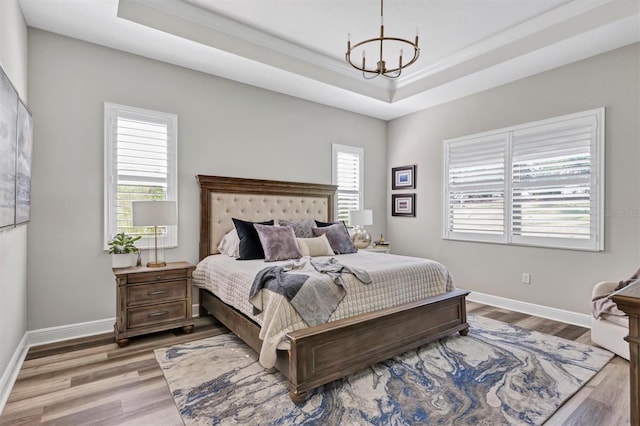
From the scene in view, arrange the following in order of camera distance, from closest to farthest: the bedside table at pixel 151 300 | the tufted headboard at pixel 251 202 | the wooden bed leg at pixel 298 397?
the wooden bed leg at pixel 298 397
the bedside table at pixel 151 300
the tufted headboard at pixel 251 202

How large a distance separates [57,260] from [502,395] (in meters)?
3.88

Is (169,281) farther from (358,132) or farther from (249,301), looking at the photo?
(358,132)

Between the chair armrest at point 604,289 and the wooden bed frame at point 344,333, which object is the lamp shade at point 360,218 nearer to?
the wooden bed frame at point 344,333

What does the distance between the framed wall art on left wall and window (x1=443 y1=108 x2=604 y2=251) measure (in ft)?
15.7

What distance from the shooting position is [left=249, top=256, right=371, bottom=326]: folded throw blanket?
233 centimetres

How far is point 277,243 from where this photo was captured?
11.5 ft

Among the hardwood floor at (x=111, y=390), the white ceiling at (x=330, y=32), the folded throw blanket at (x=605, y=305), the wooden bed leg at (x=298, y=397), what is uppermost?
the white ceiling at (x=330, y=32)

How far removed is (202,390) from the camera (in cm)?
231

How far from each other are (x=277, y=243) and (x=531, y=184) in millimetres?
3113

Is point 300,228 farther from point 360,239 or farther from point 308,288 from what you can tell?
point 308,288

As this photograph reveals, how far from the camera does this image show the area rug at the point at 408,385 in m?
2.04

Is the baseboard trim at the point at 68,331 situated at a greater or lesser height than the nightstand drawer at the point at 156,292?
lesser

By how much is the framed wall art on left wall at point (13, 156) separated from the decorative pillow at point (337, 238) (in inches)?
110

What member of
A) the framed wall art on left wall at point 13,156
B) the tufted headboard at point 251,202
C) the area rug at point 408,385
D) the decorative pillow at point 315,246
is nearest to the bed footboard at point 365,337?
the area rug at point 408,385
